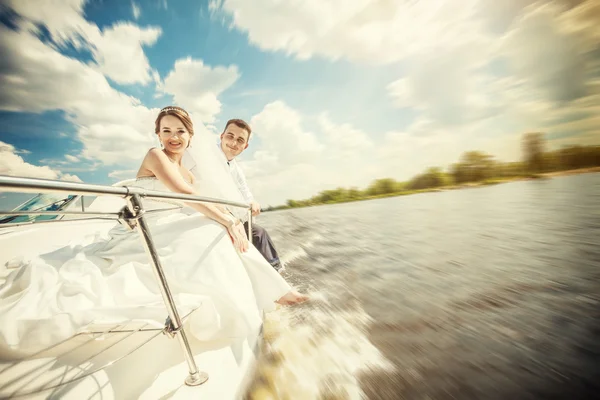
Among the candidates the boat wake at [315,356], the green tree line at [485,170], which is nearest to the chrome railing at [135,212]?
the boat wake at [315,356]

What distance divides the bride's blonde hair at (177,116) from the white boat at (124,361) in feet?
4.29

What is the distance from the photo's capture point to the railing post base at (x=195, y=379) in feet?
3.92

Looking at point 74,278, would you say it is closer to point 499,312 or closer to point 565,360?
point 565,360

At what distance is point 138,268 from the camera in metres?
1.46

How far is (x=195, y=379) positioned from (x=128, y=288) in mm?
607

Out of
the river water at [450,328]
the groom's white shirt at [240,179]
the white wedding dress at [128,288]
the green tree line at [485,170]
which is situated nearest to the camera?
the white wedding dress at [128,288]

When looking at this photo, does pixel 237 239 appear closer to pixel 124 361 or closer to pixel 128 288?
pixel 128 288

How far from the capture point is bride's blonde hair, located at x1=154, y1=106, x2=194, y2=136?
2311mm

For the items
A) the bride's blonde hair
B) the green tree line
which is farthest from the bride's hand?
the green tree line

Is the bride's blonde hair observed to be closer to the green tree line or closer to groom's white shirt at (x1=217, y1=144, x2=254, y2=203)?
groom's white shirt at (x1=217, y1=144, x2=254, y2=203)

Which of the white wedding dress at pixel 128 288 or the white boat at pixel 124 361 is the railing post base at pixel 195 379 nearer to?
the white boat at pixel 124 361

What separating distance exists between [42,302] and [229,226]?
111 cm

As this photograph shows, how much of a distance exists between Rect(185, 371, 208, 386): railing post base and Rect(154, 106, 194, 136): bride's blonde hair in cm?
205

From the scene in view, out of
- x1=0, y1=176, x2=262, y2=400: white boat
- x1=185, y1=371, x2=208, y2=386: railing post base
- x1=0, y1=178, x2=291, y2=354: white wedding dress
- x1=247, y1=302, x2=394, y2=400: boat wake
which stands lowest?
x1=247, y1=302, x2=394, y2=400: boat wake
